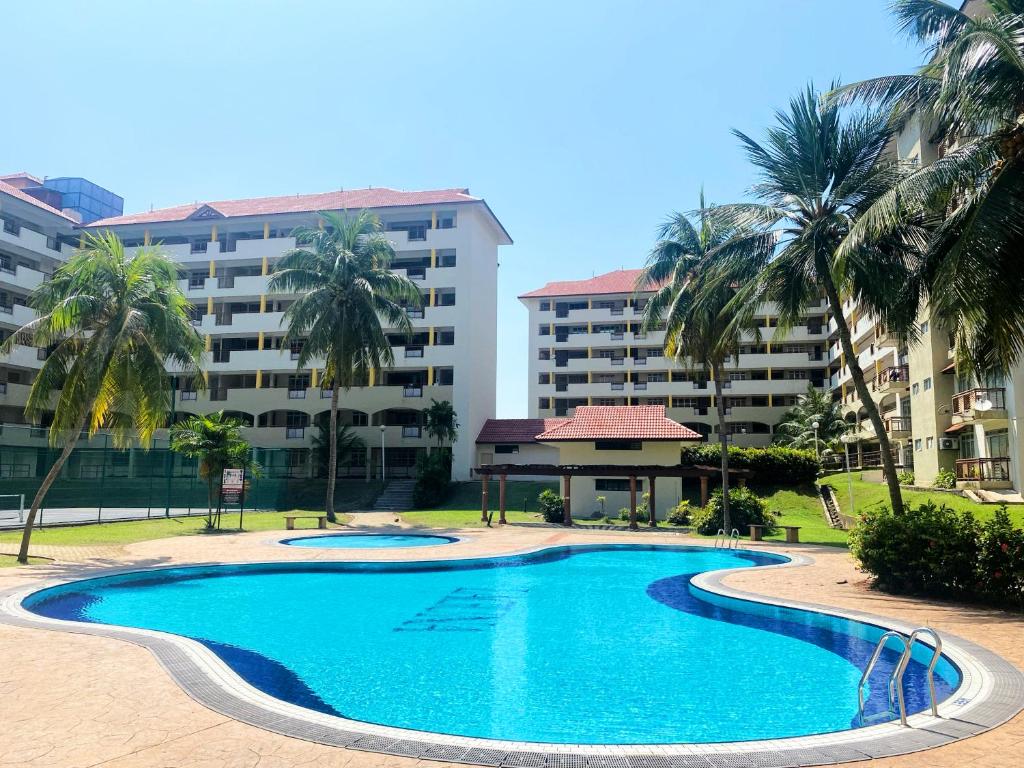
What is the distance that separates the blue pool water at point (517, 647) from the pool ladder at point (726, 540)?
552 cm

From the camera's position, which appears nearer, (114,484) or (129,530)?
(129,530)

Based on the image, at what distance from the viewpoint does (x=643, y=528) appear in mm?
29062

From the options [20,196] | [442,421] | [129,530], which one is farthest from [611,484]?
[20,196]

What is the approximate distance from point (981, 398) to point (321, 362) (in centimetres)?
3590

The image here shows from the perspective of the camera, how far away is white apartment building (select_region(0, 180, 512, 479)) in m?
46.1

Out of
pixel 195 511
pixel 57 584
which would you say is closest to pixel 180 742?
pixel 57 584

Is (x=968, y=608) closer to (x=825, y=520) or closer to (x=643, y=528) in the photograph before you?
(x=643, y=528)

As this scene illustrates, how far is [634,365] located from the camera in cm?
5788

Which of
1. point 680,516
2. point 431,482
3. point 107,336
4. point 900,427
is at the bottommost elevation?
point 680,516

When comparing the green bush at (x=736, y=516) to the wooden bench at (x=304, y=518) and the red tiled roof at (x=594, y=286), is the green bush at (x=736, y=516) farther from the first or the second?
the red tiled roof at (x=594, y=286)

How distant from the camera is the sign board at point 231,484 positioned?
27.0 metres

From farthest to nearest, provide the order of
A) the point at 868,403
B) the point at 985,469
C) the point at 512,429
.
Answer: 1. the point at 512,429
2. the point at 985,469
3. the point at 868,403

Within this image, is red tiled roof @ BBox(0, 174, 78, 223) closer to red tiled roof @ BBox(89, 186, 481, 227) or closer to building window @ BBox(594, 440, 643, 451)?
red tiled roof @ BBox(89, 186, 481, 227)

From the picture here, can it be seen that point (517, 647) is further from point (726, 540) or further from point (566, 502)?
point (566, 502)
